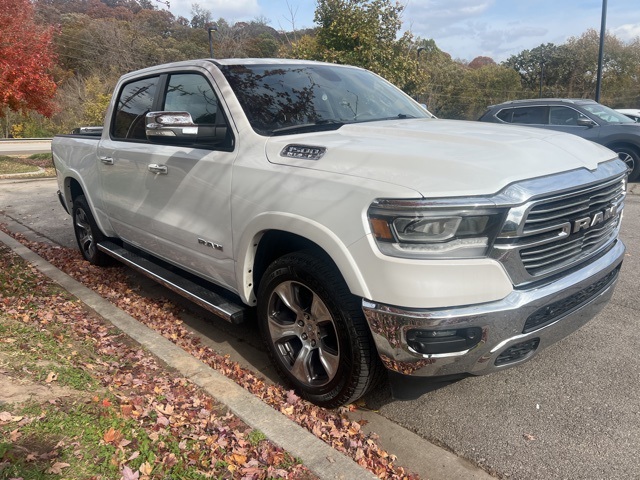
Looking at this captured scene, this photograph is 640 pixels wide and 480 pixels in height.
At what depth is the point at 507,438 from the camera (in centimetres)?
279

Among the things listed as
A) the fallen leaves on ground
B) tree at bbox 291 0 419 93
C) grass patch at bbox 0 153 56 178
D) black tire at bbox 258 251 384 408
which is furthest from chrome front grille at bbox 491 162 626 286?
grass patch at bbox 0 153 56 178

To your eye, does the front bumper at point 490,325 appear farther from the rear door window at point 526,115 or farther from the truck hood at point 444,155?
the rear door window at point 526,115

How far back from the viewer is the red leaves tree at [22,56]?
550 inches

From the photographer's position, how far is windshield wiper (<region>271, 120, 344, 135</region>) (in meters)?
3.28

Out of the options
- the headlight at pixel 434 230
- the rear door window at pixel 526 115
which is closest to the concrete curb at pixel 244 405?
the headlight at pixel 434 230

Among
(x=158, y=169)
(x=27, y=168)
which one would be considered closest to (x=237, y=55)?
(x=27, y=168)

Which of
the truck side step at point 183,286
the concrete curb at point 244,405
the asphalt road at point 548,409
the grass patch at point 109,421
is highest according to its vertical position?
the truck side step at point 183,286

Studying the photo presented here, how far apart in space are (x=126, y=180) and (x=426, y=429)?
10.4 feet

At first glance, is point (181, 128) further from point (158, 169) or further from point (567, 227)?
point (567, 227)

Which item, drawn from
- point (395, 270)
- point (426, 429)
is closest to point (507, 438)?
point (426, 429)

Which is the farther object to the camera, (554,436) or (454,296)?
(554,436)

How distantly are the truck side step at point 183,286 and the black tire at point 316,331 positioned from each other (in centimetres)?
22

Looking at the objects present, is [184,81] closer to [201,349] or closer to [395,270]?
[201,349]

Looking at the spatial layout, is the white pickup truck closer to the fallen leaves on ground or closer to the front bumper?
the front bumper
